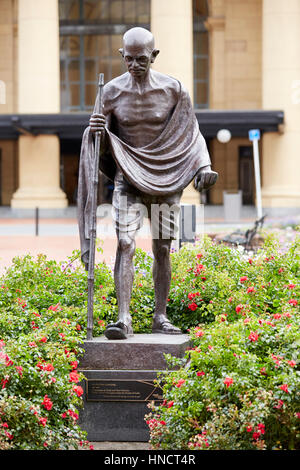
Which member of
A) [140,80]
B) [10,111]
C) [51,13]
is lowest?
[140,80]

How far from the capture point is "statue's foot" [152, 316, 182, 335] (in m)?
6.33

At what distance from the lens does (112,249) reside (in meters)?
17.7

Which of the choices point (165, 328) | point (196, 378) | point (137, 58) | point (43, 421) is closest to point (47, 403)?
point (43, 421)

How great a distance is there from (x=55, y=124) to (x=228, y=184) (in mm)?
12593

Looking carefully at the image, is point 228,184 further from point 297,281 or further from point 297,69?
point 297,281

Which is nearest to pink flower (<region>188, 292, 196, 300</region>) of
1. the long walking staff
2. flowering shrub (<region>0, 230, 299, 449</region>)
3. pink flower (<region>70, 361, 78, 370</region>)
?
flowering shrub (<region>0, 230, 299, 449</region>)

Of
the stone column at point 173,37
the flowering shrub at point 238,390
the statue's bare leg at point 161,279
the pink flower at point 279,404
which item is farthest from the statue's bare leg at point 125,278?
the stone column at point 173,37

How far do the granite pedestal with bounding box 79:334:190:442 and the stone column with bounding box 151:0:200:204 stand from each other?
87.2ft

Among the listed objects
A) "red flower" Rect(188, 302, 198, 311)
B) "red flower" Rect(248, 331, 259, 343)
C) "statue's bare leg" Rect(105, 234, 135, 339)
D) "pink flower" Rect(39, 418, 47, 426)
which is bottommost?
"pink flower" Rect(39, 418, 47, 426)

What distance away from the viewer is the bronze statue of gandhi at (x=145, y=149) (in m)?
5.99

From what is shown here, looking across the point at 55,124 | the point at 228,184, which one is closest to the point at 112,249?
the point at 55,124

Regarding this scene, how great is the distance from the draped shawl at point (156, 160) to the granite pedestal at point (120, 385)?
0.85 meters

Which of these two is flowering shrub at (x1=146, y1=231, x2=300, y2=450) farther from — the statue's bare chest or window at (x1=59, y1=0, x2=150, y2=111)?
window at (x1=59, y1=0, x2=150, y2=111)
